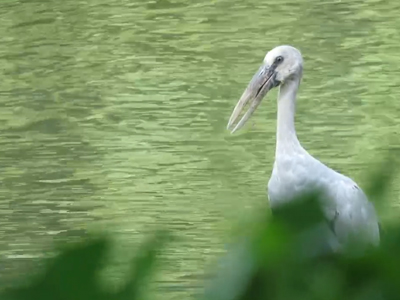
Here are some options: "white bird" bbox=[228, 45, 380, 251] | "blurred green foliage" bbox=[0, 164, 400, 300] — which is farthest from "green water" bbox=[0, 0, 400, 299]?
"blurred green foliage" bbox=[0, 164, 400, 300]

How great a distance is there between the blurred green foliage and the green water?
9.83ft

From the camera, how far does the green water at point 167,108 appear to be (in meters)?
5.28

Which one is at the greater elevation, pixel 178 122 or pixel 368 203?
pixel 368 203

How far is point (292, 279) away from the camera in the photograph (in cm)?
77

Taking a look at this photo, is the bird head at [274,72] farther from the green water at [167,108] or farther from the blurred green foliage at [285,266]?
the blurred green foliage at [285,266]

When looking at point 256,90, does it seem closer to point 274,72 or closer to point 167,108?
point 274,72

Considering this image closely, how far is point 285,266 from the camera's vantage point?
779 mm

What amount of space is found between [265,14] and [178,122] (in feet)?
9.95

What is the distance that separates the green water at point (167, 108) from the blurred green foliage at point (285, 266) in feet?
9.83

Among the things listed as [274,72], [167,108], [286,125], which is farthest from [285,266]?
[167,108]

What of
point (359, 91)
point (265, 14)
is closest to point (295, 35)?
point (265, 14)

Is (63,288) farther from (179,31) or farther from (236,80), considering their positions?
(179,31)

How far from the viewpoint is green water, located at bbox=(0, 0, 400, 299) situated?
208 inches

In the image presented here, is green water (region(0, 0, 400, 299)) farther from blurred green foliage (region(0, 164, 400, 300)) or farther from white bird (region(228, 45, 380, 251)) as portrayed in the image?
blurred green foliage (region(0, 164, 400, 300))
